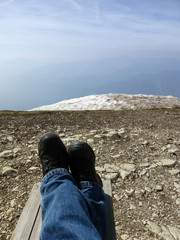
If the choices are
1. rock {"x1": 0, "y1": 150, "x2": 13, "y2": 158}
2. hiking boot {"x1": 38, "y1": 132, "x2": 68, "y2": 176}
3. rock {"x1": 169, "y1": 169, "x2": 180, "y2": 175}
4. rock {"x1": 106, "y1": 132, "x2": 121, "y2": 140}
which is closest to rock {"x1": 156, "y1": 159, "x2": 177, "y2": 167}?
rock {"x1": 169, "y1": 169, "x2": 180, "y2": 175}

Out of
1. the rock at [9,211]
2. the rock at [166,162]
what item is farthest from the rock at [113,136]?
the rock at [9,211]

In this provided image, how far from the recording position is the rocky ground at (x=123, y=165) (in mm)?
4312

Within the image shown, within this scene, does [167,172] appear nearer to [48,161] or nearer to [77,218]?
[48,161]

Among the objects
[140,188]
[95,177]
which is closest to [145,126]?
[140,188]

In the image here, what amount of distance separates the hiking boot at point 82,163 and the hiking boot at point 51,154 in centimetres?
17

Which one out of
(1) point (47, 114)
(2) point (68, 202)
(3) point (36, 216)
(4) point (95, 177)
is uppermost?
(2) point (68, 202)

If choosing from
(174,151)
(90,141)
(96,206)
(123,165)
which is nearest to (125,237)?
(96,206)

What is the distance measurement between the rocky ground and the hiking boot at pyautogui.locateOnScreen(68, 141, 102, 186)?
160cm

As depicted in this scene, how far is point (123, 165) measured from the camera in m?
6.37

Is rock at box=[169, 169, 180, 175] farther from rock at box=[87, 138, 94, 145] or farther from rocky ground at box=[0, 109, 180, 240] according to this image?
rock at box=[87, 138, 94, 145]

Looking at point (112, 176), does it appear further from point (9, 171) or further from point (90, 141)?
point (9, 171)

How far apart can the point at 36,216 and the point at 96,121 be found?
815 centimetres

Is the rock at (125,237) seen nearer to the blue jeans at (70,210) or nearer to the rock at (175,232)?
the rock at (175,232)

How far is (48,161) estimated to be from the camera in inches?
143
